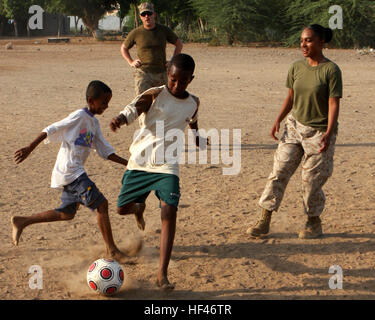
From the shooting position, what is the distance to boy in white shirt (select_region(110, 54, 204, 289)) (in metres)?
4.18

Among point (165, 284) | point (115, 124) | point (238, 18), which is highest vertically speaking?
point (238, 18)

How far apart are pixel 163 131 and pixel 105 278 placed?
1.15m

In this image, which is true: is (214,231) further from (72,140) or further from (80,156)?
(72,140)

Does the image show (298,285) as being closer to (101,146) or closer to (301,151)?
(301,151)

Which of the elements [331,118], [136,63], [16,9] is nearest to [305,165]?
[331,118]

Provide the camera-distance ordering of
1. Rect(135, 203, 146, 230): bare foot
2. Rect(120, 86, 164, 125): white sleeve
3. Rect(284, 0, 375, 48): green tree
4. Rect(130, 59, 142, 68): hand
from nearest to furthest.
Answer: Rect(120, 86, 164, 125): white sleeve → Rect(135, 203, 146, 230): bare foot → Rect(130, 59, 142, 68): hand → Rect(284, 0, 375, 48): green tree

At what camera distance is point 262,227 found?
16.9 ft

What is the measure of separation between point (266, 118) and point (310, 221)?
19.9 ft

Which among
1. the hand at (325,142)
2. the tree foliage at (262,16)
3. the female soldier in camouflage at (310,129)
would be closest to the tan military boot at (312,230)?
the female soldier in camouflage at (310,129)

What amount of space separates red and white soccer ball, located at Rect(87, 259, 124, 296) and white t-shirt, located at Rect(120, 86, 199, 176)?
784 mm

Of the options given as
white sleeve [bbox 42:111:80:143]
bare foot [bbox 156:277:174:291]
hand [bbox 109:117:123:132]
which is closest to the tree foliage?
white sleeve [bbox 42:111:80:143]

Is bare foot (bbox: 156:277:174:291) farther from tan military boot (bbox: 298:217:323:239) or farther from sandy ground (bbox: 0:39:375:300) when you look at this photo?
tan military boot (bbox: 298:217:323:239)
